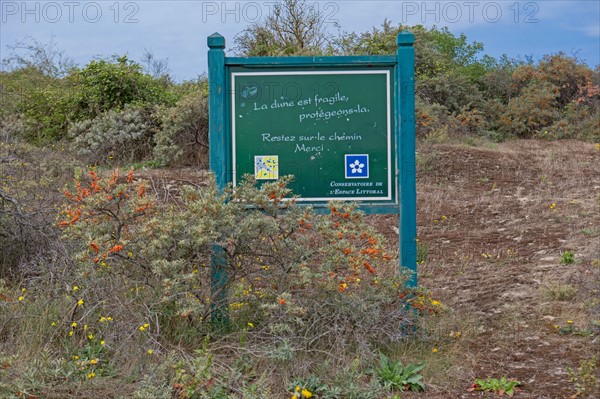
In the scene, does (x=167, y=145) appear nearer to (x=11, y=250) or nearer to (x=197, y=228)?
(x=11, y=250)

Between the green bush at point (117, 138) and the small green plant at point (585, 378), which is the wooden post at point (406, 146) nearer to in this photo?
the small green plant at point (585, 378)

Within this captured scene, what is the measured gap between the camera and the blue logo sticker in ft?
18.7

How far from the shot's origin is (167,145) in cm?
1335

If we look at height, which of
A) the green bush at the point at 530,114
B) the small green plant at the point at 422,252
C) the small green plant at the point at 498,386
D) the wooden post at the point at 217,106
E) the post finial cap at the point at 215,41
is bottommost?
the small green plant at the point at 498,386

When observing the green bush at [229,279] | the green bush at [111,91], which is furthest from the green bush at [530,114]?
the green bush at [229,279]

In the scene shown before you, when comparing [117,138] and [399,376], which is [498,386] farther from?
[117,138]

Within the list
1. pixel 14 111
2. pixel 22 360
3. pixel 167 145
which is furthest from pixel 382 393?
pixel 14 111

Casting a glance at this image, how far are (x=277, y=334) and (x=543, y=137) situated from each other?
48.3 feet

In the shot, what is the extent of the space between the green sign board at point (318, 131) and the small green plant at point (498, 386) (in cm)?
163

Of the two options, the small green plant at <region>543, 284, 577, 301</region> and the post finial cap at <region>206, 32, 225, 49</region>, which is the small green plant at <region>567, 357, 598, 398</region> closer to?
the small green plant at <region>543, 284, 577, 301</region>

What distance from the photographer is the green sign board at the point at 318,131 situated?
570cm

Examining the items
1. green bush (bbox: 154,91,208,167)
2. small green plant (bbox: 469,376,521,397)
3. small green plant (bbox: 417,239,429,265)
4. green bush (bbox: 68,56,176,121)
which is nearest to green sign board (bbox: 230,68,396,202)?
small green plant (bbox: 469,376,521,397)

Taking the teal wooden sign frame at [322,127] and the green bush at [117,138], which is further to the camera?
the green bush at [117,138]

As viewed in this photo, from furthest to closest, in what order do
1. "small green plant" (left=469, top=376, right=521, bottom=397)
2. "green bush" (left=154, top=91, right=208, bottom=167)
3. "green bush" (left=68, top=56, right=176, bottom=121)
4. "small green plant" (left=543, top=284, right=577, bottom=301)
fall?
"green bush" (left=68, top=56, right=176, bottom=121) → "green bush" (left=154, top=91, right=208, bottom=167) → "small green plant" (left=543, top=284, right=577, bottom=301) → "small green plant" (left=469, top=376, right=521, bottom=397)
